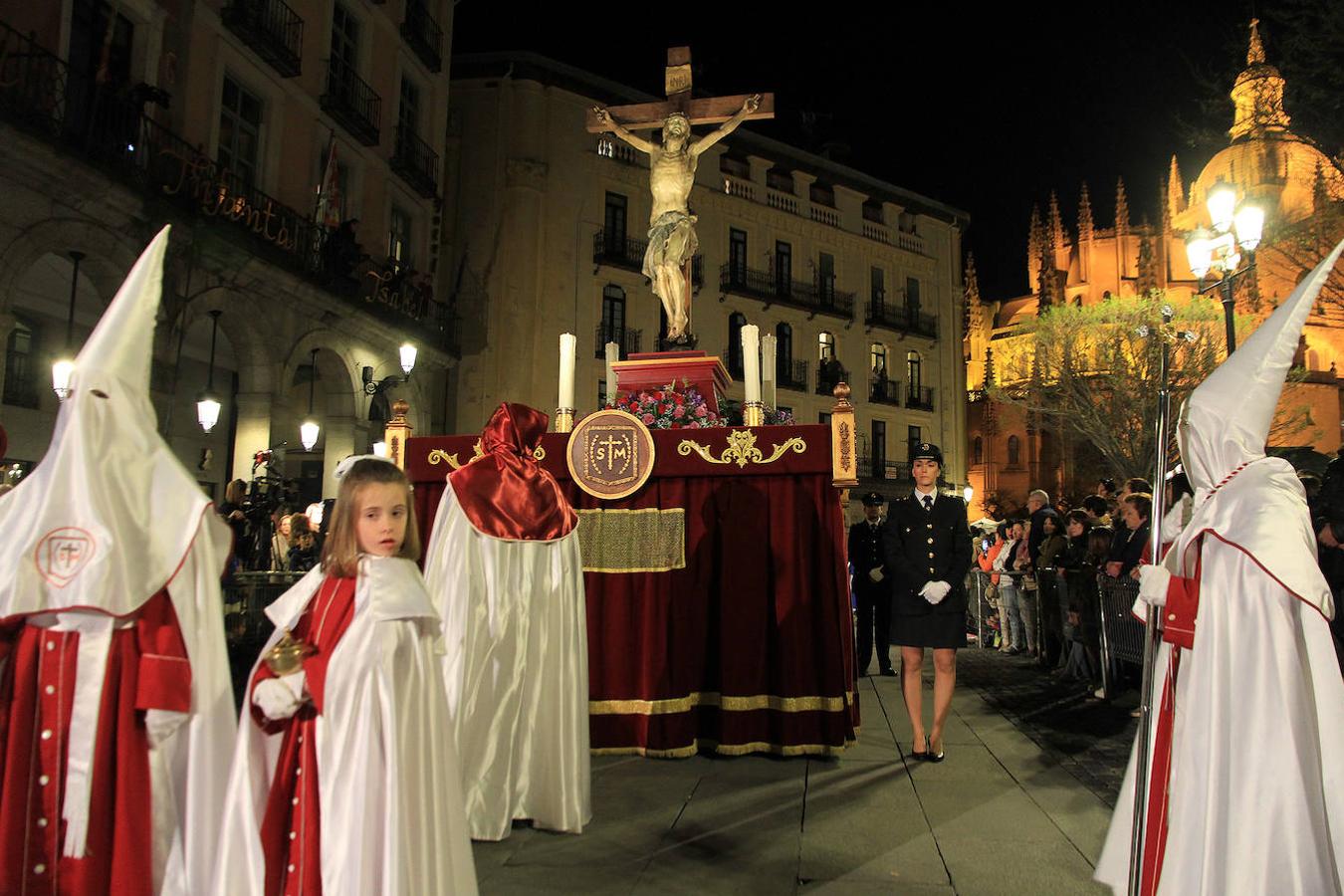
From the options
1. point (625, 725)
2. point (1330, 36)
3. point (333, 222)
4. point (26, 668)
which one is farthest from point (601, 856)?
point (333, 222)

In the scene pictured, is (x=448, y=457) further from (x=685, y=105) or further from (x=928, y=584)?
(x=685, y=105)

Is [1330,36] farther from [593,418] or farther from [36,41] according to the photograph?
[36,41]

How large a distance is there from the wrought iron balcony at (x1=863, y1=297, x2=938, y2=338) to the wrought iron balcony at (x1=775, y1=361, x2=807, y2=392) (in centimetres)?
402

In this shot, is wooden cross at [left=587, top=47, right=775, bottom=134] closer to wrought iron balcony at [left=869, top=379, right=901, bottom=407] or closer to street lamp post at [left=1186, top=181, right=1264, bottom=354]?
street lamp post at [left=1186, top=181, right=1264, bottom=354]

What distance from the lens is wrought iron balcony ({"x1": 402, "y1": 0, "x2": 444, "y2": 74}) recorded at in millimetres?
21062

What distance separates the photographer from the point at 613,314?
94.2ft

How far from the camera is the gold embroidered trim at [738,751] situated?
19.1 feet

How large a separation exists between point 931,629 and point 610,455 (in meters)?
2.49

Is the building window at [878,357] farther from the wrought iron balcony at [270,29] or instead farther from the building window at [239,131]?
the building window at [239,131]

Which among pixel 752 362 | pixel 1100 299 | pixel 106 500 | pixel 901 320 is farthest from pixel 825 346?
pixel 1100 299

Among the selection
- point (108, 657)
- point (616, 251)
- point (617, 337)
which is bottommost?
point (108, 657)

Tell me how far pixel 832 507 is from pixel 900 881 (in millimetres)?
Answer: 2756

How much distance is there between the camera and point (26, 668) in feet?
8.88

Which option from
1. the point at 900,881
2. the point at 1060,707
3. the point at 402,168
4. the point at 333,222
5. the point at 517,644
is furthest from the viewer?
the point at 402,168
